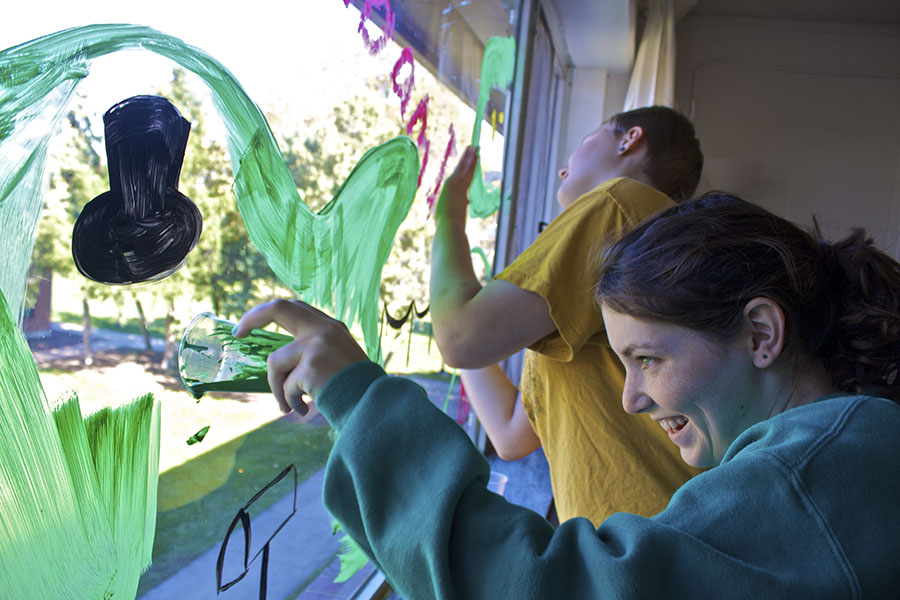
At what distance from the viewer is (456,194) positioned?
105cm

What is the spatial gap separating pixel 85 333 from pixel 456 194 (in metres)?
0.69

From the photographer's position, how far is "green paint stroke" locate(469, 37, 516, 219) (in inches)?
56.5

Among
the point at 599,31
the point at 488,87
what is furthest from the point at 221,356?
the point at 599,31

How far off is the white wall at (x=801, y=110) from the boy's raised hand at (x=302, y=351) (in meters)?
3.46

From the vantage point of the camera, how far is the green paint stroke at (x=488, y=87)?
4.71 ft

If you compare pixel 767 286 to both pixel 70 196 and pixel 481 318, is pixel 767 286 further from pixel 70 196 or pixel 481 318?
pixel 70 196

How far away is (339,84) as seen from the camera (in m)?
0.75

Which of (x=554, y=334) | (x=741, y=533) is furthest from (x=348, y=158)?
(x=741, y=533)

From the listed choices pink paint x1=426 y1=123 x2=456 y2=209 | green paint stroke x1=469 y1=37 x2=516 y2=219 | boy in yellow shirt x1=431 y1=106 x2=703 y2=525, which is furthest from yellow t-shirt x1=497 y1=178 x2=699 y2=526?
green paint stroke x1=469 y1=37 x2=516 y2=219

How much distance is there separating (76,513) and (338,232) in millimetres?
441

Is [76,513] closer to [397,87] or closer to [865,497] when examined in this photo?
[865,497]

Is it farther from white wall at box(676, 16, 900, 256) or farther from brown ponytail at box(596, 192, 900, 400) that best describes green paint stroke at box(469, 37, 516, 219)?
white wall at box(676, 16, 900, 256)

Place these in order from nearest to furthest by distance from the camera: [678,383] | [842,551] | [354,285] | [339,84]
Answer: [842,551]
[678,383]
[339,84]
[354,285]

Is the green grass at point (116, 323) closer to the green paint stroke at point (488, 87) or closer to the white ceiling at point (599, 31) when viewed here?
the green paint stroke at point (488, 87)
